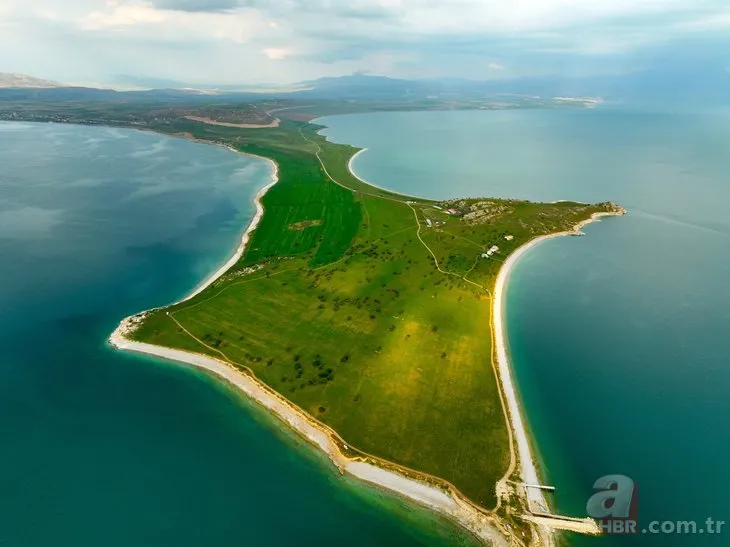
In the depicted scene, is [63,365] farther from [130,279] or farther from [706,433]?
[706,433]

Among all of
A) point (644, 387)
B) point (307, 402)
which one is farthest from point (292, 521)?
point (644, 387)

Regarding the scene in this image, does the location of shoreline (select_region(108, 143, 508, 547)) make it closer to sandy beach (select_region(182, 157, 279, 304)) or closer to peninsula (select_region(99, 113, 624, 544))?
peninsula (select_region(99, 113, 624, 544))

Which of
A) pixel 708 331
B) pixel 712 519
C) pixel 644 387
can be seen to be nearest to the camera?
pixel 712 519

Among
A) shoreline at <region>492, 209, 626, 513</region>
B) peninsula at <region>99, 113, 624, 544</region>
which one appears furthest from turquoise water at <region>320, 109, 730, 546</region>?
peninsula at <region>99, 113, 624, 544</region>

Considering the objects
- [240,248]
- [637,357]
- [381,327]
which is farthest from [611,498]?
[240,248]

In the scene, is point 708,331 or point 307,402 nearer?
point 307,402

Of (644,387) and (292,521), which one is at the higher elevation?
(644,387)

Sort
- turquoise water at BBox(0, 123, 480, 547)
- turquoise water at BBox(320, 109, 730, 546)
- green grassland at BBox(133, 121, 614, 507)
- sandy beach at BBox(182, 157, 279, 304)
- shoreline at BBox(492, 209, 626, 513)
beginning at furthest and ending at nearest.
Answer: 1. sandy beach at BBox(182, 157, 279, 304)
2. green grassland at BBox(133, 121, 614, 507)
3. turquoise water at BBox(320, 109, 730, 546)
4. shoreline at BBox(492, 209, 626, 513)
5. turquoise water at BBox(0, 123, 480, 547)

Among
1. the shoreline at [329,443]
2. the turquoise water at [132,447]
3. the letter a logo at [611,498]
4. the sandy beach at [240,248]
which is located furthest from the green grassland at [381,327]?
the letter a logo at [611,498]
